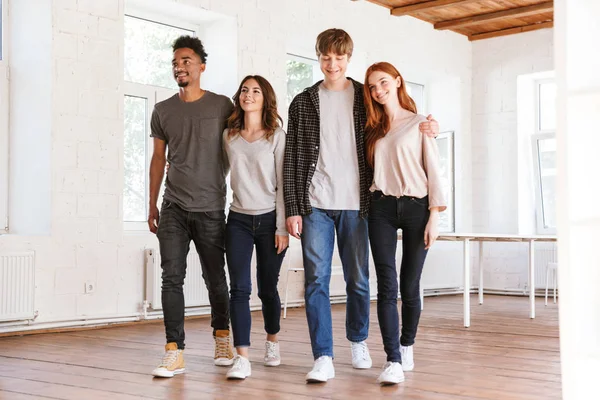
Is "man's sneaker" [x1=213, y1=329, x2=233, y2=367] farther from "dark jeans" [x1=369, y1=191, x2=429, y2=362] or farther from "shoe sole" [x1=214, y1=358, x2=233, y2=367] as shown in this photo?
"dark jeans" [x1=369, y1=191, x2=429, y2=362]

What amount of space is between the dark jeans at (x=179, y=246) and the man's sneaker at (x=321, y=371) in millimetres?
636

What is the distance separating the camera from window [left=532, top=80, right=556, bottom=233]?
8.64 meters

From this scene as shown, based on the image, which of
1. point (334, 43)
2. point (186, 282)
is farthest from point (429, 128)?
point (186, 282)

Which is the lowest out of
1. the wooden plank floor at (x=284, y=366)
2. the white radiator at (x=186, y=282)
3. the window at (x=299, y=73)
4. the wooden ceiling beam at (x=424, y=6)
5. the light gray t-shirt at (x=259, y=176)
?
the wooden plank floor at (x=284, y=366)

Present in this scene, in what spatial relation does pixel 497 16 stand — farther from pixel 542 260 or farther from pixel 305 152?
pixel 305 152

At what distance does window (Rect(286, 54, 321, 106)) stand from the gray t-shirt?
3.78 meters

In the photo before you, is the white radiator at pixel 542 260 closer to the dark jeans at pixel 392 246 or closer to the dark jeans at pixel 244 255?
the dark jeans at pixel 392 246

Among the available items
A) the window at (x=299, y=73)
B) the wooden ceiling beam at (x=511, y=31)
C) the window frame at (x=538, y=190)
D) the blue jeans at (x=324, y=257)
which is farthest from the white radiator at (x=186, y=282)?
the wooden ceiling beam at (x=511, y=31)

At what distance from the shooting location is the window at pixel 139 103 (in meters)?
6.10

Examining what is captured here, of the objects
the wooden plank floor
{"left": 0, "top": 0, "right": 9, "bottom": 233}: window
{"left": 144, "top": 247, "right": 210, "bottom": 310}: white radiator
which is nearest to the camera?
the wooden plank floor

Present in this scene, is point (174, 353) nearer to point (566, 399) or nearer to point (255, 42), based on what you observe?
point (566, 399)

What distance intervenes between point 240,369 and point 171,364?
323 mm

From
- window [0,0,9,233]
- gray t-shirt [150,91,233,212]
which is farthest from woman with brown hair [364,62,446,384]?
window [0,0,9,233]

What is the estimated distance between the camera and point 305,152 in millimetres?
3365
